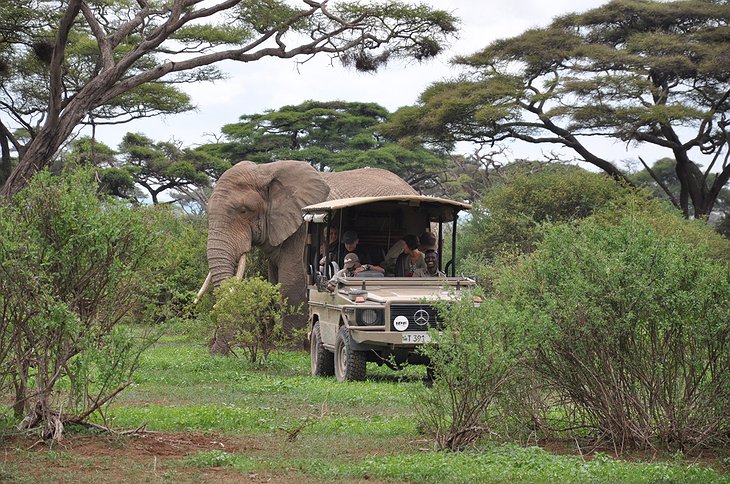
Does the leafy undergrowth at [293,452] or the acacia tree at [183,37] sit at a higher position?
the acacia tree at [183,37]

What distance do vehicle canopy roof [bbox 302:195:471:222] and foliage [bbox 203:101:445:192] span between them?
28.7m

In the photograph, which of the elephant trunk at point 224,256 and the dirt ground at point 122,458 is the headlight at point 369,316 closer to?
the dirt ground at point 122,458

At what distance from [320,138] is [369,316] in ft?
109

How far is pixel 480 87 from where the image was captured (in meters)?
33.4

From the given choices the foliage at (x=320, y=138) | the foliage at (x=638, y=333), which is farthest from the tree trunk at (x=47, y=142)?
the foliage at (x=320, y=138)

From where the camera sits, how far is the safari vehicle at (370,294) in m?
12.5

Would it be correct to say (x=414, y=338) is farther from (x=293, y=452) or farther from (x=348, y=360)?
(x=293, y=452)

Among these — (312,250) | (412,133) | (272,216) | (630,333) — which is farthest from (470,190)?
(630,333)

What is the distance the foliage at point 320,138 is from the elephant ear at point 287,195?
2395 cm

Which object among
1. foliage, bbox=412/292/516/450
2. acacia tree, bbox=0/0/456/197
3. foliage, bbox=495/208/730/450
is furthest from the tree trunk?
foliage, bbox=495/208/730/450

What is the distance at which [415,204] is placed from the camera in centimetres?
1423

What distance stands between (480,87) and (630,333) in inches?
1008

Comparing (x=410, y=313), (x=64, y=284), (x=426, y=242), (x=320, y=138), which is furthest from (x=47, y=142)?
(x=320, y=138)

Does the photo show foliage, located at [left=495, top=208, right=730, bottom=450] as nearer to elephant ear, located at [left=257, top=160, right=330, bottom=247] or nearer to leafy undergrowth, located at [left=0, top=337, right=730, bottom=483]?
leafy undergrowth, located at [left=0, top=337, right=730, bottom=483]
